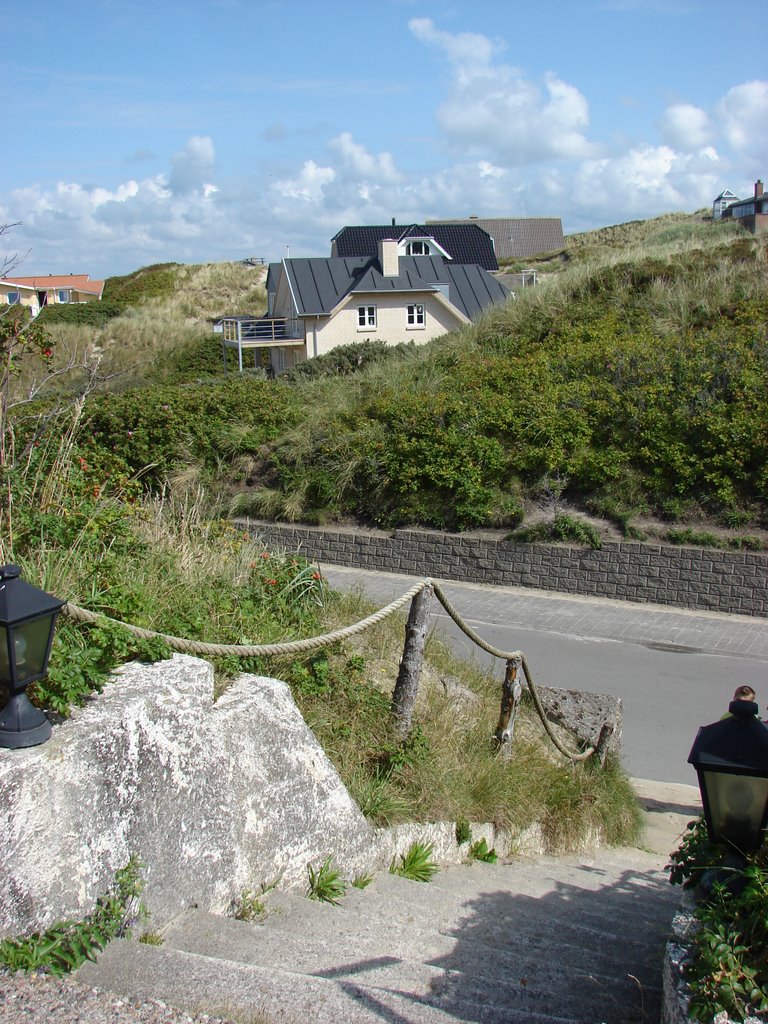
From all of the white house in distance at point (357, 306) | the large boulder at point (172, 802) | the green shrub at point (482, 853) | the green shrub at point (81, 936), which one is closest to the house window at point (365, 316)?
the white house in distance at point (357, 306)

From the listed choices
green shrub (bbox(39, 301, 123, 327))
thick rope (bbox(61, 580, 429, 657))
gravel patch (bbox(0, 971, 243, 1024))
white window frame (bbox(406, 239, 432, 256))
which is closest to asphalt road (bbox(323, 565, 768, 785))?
thick rope (bbox(61, 580, 429, 657))

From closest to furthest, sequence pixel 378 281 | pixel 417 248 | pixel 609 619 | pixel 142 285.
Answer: pixel 609 619 < pixel 378 281 < pixel 417 248 < pixel 142 285

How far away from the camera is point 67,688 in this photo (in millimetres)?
3693

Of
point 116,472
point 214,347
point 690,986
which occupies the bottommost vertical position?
point 690,986

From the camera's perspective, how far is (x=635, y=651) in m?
11.1

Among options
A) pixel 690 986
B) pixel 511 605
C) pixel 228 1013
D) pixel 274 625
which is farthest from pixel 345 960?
pixel 511 605

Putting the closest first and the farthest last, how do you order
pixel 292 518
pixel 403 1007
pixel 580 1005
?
pixel 403 1007
pixel 580 1005
pixel 292 518

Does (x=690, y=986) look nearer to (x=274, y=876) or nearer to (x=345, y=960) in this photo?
(x=345, y=960)

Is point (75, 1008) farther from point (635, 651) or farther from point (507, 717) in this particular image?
point (635, 651)

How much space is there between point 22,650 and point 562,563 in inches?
420

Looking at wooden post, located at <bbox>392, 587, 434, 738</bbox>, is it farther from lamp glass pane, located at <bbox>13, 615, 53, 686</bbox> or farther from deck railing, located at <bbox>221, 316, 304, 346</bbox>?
deck railing, located at <bbox>221, 316, 304, 346</bbox>

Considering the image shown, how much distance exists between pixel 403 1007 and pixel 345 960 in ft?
1.72

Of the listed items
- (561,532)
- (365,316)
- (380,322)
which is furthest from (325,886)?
(365,316)

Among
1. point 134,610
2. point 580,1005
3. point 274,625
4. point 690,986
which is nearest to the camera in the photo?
point 690,986
